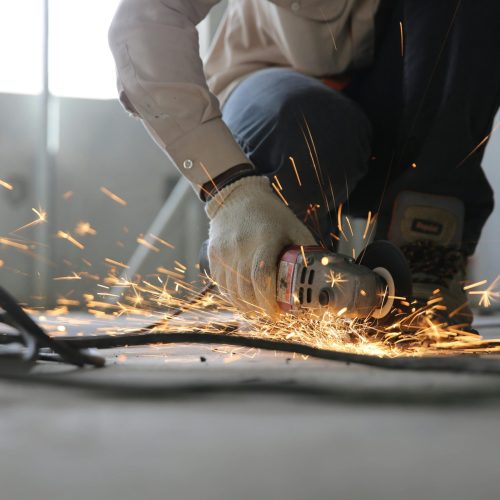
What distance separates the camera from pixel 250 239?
1.13 m

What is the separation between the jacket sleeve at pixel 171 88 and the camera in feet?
4.01

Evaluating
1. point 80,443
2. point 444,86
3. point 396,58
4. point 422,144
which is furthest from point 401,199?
point 80,443

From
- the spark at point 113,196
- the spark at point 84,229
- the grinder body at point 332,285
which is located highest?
the spark at point 113,196

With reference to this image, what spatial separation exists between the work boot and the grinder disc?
216mm

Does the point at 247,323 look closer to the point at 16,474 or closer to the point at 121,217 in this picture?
the point at 16,474

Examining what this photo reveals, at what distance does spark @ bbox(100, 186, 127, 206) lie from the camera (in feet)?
12.7

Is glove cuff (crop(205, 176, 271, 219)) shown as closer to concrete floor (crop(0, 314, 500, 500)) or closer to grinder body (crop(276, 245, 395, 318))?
grinder body (crop(276, 245, 395, 318))

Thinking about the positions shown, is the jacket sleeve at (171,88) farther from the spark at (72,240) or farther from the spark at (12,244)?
the spark at (12,244)

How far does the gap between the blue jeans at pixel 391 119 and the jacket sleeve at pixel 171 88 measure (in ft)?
0.86

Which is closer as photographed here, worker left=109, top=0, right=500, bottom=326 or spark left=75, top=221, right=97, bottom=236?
worker left=109, top=0, right=500, bottom=326

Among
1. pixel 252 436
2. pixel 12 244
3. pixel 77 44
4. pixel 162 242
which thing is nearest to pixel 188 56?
pixel 252 436

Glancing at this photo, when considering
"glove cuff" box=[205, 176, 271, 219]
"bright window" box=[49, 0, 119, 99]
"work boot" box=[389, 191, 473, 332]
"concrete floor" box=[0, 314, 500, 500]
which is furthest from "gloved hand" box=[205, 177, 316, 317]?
"bright window" box=[49, 0, 119, 99]

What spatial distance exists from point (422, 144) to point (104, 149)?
9.37 ft

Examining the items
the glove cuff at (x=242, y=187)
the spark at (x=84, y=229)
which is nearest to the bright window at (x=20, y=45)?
the spark at (x=84, y=229)
